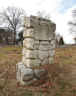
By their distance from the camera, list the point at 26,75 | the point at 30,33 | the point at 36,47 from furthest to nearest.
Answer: the point at 36,47 → the point at 30,33 → the point at 26,75

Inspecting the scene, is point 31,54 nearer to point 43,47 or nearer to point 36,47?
point 36,47

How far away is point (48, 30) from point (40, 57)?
1051 mm

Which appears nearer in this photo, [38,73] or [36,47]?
[38,73]

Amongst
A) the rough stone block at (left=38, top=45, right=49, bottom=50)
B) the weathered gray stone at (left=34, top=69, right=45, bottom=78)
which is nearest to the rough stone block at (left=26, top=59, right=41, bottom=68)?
the weathered gray stone at (left=34, top=69, right=45, bottom=78)

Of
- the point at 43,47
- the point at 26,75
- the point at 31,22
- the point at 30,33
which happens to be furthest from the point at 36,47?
the point at 26,75

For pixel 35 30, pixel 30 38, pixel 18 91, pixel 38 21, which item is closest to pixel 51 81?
pixel 18 91

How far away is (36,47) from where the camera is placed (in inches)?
115

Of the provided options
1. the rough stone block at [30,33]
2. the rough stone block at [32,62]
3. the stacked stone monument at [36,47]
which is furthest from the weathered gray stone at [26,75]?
the rough stone block at [30,33]

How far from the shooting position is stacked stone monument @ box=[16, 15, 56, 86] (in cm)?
264

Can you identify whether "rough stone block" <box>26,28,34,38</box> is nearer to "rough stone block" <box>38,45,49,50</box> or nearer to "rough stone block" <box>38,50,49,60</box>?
"rough stone block" <box>38,45,49,50</box>

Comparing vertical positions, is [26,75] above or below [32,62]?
below

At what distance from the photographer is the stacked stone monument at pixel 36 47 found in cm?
264

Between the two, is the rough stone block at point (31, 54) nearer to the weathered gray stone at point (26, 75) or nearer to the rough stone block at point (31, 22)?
the weathered gray stone at point (26, 75)

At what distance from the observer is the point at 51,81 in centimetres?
244
